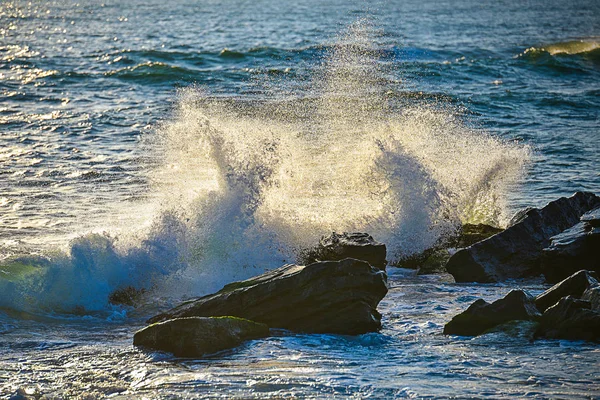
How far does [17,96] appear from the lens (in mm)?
22141

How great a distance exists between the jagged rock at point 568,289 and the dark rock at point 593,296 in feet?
0.57

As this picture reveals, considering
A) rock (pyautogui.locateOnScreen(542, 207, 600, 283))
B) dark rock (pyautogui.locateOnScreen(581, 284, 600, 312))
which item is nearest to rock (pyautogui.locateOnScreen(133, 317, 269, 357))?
dark rock (pyautogui.locateOnScreen(581, 284, 600, 312))

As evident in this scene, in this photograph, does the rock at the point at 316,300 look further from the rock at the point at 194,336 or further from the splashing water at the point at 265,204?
the splashing water at the point at 265,204

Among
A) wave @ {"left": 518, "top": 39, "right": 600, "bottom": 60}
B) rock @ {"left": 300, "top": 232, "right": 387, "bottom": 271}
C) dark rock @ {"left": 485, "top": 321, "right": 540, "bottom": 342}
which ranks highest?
wave @ {"left": 518, "top": 39, "right": 600, "bottom": 60}

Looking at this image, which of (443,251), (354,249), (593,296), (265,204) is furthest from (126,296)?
(593,296)

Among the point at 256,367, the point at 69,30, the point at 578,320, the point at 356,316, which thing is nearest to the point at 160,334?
the point at 256,367

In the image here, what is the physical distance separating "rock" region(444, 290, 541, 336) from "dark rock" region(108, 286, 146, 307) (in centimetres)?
382

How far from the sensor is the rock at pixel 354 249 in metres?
9.49

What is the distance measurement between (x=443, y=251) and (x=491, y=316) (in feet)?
11.0

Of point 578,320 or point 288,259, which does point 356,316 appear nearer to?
point 578,320

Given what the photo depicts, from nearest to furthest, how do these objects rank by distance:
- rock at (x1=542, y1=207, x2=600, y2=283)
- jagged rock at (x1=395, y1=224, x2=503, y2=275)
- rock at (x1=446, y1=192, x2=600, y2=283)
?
1. rock at (x1=542, y1=207, x2=600, y2=283)
2. rock at (x1=446, y1=192, x2=600, y2=283)
3. jagged rock at (x1=395, y1=224, x2=503, y2=275)

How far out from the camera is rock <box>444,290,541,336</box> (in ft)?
24.3

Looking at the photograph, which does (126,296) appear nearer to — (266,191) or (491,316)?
(266,191)

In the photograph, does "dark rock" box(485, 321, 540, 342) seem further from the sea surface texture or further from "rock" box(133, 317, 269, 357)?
"rock" box(133, 317, 269, 357)
